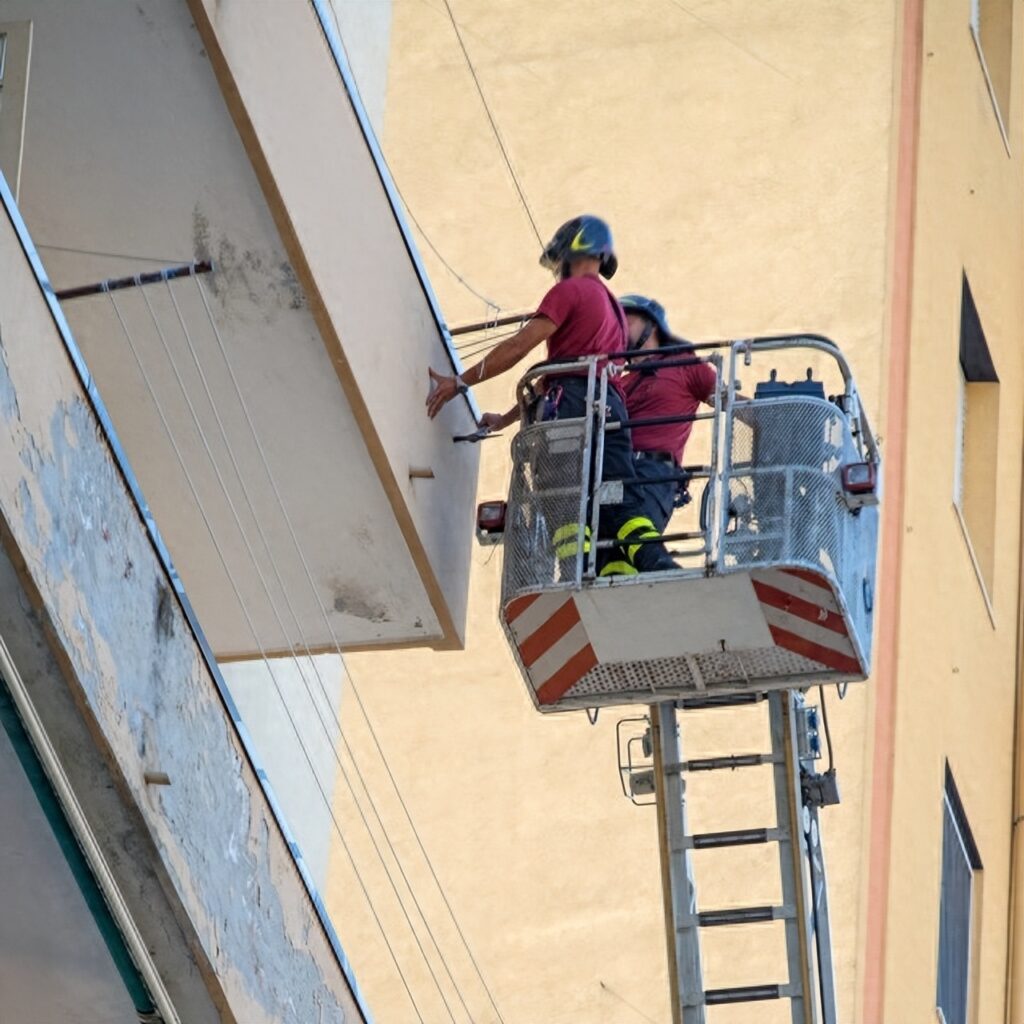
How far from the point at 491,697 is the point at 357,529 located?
5.43 m

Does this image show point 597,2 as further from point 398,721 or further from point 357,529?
point 357,529

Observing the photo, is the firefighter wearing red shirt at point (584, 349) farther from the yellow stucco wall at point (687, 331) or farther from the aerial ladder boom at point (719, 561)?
the yellow stucco wall at point (687, 331)

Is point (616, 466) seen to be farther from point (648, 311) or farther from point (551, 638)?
point (648, 311)

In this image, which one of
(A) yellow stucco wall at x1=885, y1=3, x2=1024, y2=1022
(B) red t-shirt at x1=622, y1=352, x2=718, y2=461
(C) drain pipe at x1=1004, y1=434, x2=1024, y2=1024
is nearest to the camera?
(B) red t-shirt at x1=622, y1=352, x2=718, y2=461

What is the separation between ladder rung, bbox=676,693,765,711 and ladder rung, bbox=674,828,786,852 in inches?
24.2

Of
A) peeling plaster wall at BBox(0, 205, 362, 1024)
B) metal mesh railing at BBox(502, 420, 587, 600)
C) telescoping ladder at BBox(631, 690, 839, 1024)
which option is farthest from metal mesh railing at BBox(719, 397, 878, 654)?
peeling plaster wall at BBox(0, 205, 362, 1024)

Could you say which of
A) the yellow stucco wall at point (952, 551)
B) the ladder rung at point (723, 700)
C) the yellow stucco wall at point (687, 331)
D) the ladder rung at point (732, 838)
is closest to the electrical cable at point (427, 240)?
the yellow stucco wall at point (687, 331)

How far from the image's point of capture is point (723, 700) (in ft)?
40.5

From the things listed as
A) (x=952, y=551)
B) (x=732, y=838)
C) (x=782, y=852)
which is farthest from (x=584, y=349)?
(x=952, y=551)

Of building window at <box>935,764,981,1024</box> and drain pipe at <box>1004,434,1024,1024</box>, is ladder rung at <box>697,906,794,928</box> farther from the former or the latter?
drain pipe at <box>1004,434,1024,1024</box>

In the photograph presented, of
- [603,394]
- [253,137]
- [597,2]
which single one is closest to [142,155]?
[253,137]

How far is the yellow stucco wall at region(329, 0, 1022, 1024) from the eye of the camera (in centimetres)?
1719

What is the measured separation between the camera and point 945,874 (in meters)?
19.0

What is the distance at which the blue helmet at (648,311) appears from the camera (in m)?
12.8
